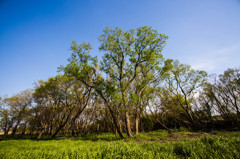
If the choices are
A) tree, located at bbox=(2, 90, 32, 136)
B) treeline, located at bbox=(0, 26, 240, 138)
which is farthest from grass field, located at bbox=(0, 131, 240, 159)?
tree, located at bbox=(2, 90, 32, 136)

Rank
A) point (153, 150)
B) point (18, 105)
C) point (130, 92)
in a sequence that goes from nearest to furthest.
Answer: point (153, 150), point (130, 92), point (18, 105)

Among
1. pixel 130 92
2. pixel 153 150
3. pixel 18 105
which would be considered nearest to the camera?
pixel 153 150

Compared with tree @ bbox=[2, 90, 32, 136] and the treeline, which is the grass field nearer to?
the treeline

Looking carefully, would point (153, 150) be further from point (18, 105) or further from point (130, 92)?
point (18, 105)

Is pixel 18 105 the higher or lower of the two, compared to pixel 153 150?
higher

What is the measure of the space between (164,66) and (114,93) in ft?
27.4

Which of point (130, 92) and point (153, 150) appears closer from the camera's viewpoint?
point (153, 150)

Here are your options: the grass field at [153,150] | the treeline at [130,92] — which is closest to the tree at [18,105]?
the treeline at [130,92]

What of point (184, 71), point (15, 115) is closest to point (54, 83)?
point (15, 115)

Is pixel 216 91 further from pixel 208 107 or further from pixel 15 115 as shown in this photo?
pixel 15 115

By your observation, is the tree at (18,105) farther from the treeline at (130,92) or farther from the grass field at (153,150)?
the grass field at (153,150)

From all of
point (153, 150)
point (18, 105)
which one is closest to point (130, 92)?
point (153, 150)

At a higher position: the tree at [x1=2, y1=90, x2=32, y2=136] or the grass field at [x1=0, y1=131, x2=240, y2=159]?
the tree at [x1=2, y1=90, x2=32, y2=136]

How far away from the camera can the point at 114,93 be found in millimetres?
12523
